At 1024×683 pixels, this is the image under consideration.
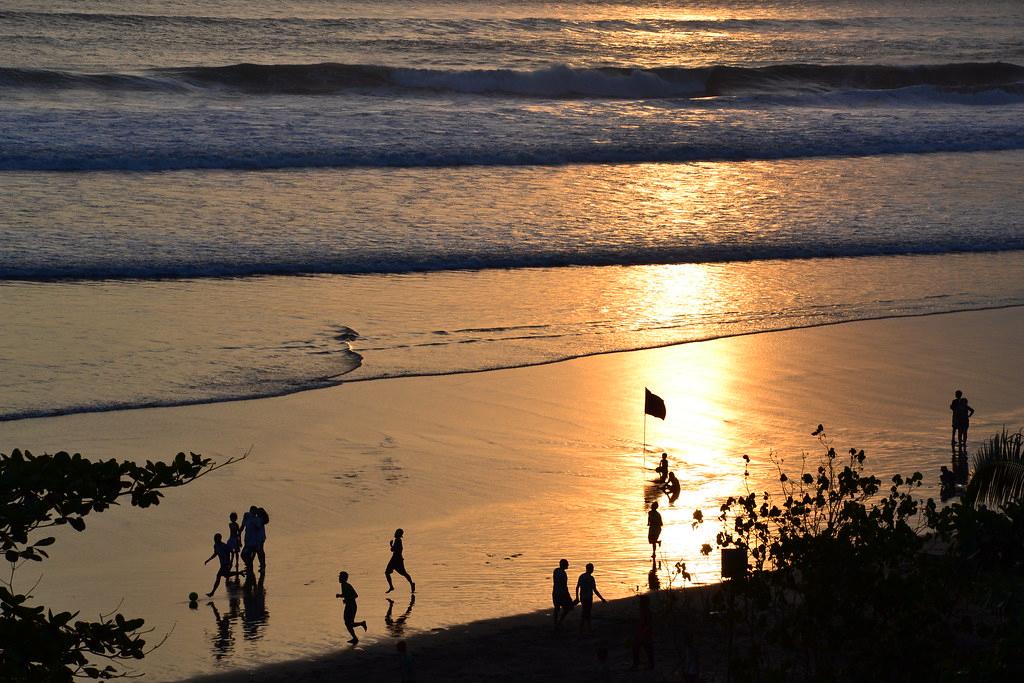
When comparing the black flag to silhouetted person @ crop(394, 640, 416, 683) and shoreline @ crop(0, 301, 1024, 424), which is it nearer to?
shoreline @ crop(0, 301, 1024, 424)

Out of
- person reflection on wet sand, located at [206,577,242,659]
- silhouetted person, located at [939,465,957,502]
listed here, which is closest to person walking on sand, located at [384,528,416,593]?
person reflection on wet sand, located at [206,577,242,659]

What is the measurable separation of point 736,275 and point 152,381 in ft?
36.6

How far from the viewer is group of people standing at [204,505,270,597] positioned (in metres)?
12.6

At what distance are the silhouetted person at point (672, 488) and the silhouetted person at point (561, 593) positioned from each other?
267 centimetres

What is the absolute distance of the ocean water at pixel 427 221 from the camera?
14.9 metres

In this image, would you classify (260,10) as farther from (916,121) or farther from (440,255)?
(440,255)

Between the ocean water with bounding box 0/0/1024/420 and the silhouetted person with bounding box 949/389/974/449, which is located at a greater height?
the ocean water with bounding box 0/0/1024/420

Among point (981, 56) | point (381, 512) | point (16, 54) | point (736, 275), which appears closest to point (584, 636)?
point (381, 512)

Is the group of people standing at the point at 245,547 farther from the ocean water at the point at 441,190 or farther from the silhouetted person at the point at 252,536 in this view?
the ocean water at the point at 441,190

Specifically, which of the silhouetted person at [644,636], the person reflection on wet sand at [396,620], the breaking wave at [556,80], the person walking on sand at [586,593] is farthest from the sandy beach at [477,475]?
the breaking wave at [556,80]

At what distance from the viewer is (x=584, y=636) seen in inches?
468

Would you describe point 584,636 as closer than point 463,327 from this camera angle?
Yes

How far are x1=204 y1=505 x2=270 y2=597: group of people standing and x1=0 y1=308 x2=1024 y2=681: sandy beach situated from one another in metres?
0.20

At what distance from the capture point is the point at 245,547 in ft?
41.9
